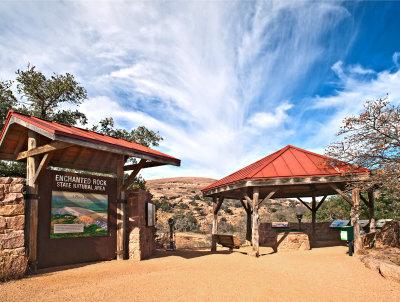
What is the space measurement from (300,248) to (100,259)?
9.15m

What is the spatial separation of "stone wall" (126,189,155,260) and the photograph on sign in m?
0.86

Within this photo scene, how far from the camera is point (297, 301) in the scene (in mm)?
5789

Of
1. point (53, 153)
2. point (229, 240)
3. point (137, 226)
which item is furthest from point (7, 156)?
point (229, 240)

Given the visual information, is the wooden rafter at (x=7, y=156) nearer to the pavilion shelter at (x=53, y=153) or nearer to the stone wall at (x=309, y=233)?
the pavilion shelter at (x=53, y=153)

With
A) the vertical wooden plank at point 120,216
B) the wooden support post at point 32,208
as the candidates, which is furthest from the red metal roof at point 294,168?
the wooden support post at point 32,208

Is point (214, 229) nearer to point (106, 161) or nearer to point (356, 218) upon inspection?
point (106, 161)

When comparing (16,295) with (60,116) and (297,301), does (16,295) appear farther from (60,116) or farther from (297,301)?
(60,116)

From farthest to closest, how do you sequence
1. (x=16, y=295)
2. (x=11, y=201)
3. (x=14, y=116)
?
(x=14, y=116) < (x=11, y=201) < (x=16, y=295)

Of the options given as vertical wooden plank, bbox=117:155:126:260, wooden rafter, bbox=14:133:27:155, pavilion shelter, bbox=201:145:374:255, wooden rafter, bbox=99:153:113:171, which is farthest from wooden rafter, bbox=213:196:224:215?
wooden rafter, bbox=14:133:27:155

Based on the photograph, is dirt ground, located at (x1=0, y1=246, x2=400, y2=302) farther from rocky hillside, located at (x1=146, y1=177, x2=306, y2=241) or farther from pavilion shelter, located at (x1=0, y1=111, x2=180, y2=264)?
rocky hillside, located at (x1=146, y1=177, x2=306, y2=241)

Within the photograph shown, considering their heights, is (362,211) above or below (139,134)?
below

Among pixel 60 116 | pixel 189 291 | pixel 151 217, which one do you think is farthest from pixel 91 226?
pixel 60 116

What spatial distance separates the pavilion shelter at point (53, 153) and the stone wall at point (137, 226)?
0.27 metres

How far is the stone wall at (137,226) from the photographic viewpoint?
10.5 m
